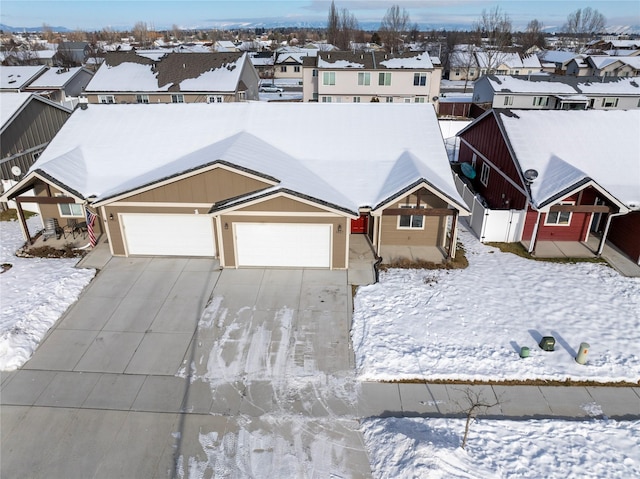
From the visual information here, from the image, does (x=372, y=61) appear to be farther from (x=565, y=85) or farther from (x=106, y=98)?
(x=106, y=98)

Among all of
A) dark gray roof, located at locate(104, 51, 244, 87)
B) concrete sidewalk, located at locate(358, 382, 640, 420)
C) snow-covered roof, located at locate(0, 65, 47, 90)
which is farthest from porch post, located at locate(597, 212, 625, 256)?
snow-covered roof, located at locate(0, 65, 47, 90)

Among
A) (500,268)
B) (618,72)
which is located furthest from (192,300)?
(618,72)

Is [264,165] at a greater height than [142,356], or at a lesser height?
greater

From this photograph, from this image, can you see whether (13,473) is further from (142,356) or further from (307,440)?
(307,440)

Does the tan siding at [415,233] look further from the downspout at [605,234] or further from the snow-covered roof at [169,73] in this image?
the snow-covered roof at [169,73]

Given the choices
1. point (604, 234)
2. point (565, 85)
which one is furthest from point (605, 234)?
point (565, 85)

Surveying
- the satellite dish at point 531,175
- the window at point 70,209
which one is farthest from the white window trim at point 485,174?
the window at point 70,209
